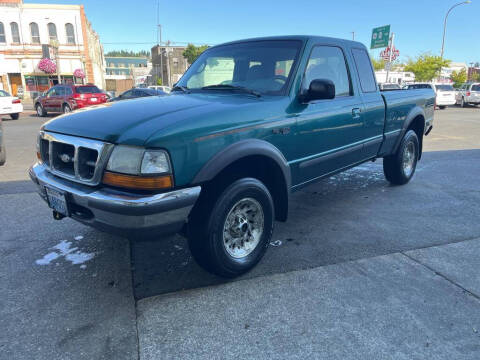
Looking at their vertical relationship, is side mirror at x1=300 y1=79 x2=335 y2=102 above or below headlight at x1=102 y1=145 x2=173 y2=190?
above

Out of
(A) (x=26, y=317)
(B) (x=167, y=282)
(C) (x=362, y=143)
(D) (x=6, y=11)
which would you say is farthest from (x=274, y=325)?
(D) (x=6, y=11)

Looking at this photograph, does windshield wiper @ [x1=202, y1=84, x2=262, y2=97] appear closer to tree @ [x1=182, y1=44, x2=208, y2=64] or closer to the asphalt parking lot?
the asphalt parking lot

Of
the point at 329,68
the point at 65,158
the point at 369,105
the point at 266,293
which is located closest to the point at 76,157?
the point at 65,158

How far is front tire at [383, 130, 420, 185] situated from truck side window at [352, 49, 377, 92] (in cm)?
125

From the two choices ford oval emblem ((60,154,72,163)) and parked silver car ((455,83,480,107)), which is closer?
ford oval emblem ((60,154,72,163))

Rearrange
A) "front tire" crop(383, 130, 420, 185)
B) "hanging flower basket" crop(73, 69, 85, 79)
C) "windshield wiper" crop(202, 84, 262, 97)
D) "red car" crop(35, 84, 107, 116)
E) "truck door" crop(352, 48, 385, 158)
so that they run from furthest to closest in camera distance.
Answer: "hanging flower basket" crop(73, 69, 85, 79)
"red car" crop(35, 84, 107, 116)
"front tire" crop(383, 130, 420, 185)
"truck door" crop(352, 48, 385, 158)
"windshield wiper" crop(202, 84, 262, 97)

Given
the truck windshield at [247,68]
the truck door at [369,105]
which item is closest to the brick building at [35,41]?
the truck windshield at [247,68]

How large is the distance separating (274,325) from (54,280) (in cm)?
182

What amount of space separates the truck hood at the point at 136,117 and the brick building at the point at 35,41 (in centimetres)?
3867

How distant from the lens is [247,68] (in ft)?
11.7

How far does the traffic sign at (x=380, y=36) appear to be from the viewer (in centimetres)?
3110

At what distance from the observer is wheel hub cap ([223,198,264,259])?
2848 millimetres

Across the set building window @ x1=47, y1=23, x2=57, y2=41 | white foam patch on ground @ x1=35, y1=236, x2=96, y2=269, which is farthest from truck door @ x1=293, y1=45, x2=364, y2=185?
building window @ x1=47, y1=23, x2=57, y2=41

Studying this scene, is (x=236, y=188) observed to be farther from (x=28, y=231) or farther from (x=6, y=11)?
(x=6, y=11)
